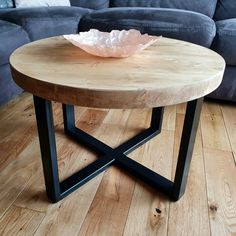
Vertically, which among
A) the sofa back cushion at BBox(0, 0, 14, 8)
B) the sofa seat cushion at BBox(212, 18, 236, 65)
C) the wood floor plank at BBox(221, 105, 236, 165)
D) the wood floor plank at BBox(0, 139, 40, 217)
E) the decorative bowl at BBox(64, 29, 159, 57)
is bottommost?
the wood floor plank at BBox(221, 105, 236, 165)

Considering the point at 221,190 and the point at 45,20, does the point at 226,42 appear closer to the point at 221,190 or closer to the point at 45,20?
the point at 221,190

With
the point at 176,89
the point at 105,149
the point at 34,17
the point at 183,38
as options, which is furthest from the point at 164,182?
the point at 34,17

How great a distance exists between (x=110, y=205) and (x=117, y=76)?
0.44 m

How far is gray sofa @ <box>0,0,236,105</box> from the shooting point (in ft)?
3.89

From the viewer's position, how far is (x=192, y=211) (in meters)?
0.77

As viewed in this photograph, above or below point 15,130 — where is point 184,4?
above

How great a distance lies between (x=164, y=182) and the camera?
85 centimetres

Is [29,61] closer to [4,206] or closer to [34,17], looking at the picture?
[4,206]

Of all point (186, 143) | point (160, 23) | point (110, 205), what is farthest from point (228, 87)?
point (110, 205)

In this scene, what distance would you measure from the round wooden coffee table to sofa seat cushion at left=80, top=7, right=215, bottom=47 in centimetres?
40

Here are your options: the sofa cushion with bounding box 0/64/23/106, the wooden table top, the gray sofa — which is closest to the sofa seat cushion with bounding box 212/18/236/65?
the gray sofa

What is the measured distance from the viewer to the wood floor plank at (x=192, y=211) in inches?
28.2

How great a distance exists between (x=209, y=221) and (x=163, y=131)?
498 millimetres

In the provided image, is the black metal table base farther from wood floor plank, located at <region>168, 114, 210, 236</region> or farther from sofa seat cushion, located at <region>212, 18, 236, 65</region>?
sofa seat cushion, located at <region>212, 18, 236, 65</region>
